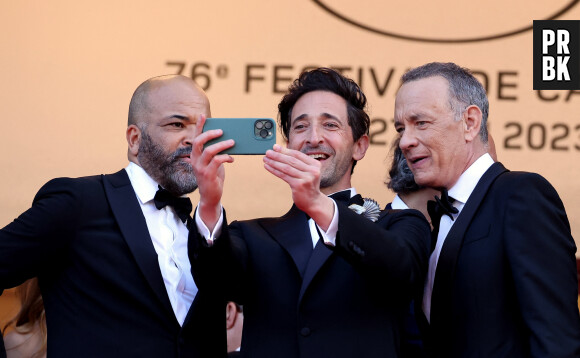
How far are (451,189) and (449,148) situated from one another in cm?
14

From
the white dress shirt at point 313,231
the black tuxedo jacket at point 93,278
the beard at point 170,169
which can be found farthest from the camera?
the beard at point 170,169

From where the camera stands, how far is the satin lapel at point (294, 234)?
305cm

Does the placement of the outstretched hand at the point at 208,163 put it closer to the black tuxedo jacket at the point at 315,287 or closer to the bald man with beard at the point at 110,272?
the black tuxedo jacket at the point at 315,287

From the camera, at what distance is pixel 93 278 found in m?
3.09

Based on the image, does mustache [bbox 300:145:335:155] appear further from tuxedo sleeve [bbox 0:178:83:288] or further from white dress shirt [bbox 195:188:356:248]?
tuxedo sleeve [bbox 0:178:83:288]

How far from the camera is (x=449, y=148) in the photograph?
3170 millimetres

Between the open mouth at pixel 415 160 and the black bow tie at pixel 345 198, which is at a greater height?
the open mouth at pixel 415 160

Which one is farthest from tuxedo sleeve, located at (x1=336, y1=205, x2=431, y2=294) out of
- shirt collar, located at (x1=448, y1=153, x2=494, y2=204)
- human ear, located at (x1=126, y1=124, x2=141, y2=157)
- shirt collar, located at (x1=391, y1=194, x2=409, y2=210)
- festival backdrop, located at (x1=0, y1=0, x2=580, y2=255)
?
festival backdrop, located at (x1=0, y1=0, x2=580, y2=255)

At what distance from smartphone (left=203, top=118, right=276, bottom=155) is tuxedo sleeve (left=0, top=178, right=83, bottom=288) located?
56 centimetres

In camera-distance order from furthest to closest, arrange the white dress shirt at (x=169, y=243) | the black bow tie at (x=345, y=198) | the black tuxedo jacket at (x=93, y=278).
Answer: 1. the black bow tie at (x=345, y=198)
2. the white dress shirt at (x=169, y=243)
3. the black tuxedo jacket at (x=93, y=278)

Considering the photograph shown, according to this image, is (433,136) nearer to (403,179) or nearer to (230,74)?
(403,179)

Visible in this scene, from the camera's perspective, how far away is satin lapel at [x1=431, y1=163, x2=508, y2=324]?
291 cm

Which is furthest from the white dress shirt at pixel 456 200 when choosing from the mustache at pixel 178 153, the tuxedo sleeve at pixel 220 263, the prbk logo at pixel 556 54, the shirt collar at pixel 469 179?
the prbk logo at pixel 556 54

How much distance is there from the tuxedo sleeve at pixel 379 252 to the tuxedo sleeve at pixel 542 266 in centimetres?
28
